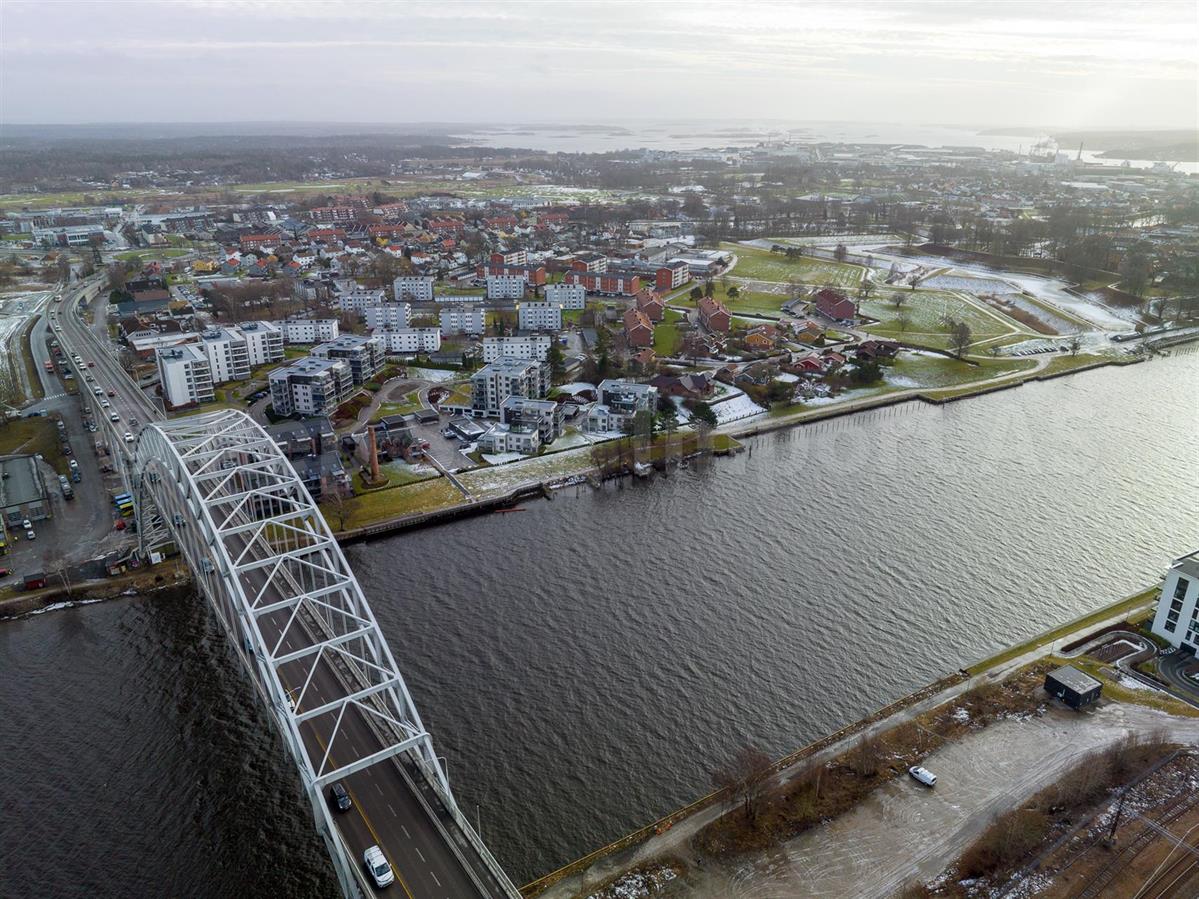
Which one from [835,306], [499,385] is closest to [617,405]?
[499,385]

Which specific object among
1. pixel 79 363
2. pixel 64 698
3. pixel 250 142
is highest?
pixel 250 142

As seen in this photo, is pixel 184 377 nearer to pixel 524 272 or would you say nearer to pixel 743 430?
Result: pixel 743 430

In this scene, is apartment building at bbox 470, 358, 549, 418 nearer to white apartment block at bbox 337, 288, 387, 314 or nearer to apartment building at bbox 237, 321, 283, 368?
apartment building at bbox 237, 321, 283, 368

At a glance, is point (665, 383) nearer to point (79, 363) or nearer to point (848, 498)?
point (848, 498)

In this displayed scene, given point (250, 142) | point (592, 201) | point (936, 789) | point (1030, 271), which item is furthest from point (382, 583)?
point (250, 142)

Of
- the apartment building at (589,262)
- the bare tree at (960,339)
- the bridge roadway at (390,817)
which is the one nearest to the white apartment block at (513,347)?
the apartment building at (589,262)

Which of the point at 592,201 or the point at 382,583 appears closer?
the point at 382,583

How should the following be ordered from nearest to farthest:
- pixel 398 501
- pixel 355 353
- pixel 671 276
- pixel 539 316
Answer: pixel 398 501
pixel 355 353
pixel 539 316
pixel 671 276
